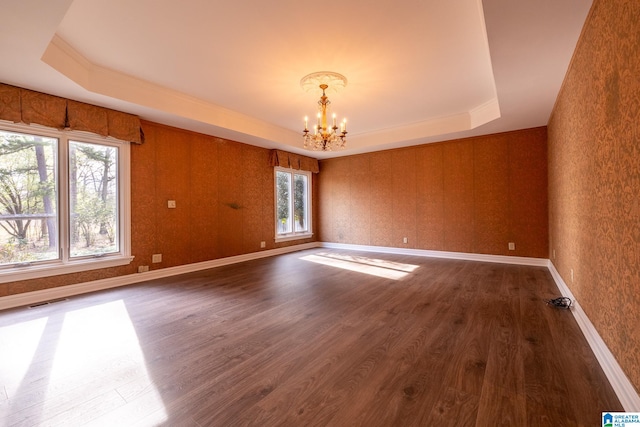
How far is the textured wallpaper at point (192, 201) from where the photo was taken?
425cm

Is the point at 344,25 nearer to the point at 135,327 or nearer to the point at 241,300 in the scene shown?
the point at 241,300

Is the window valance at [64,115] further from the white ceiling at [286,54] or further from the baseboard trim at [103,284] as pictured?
the baseboard trim at [103,284]

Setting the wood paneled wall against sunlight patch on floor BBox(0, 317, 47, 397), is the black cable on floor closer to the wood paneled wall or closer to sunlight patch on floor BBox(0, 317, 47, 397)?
the wood paneled wall

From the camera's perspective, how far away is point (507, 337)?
225 cm

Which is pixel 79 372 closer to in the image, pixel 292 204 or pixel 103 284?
pixel 103 284

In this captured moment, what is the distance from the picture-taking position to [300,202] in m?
7.66

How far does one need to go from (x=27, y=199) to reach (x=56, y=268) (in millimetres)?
920

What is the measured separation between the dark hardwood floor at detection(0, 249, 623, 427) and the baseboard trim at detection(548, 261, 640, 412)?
6 cm

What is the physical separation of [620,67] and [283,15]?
7.97 ft

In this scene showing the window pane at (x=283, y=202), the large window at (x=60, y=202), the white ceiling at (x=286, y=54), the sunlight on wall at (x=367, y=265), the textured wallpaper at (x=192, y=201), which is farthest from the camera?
the window pane at (x=283, y=202)

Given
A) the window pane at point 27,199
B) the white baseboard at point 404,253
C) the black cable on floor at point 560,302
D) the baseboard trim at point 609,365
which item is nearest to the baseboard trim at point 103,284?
the white baseboard at point 404,253

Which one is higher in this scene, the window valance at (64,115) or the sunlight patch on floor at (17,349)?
the window valance at (64,115)

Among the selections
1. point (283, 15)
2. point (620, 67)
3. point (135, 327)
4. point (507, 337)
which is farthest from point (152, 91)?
point (507, 337)

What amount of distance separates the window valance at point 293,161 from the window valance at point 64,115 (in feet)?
9.27
